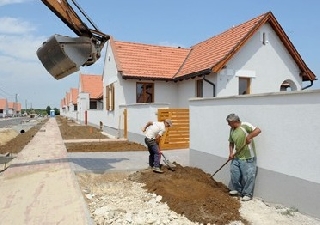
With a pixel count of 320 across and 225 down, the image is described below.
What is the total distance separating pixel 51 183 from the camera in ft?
26.7

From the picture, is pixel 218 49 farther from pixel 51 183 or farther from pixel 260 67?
pixel 51 183

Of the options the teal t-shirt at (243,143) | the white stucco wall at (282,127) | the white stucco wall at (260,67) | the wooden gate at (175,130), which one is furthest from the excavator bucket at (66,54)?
the white stucco wall at (260,67)

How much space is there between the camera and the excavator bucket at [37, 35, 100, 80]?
28.8 feet

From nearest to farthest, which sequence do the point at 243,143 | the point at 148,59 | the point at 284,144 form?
1. the point at 284,144
2. the point at 243,143
3. the point at 148,59

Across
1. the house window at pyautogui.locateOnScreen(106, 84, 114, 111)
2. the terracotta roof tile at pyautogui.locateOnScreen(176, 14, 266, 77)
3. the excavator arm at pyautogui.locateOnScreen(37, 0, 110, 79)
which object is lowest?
the house window at pyautogui.locateOnScreen(106, 84, 114, 111)

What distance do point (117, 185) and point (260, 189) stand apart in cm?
352

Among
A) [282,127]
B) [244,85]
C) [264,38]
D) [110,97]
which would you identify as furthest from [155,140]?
[110,97]

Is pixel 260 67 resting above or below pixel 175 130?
above

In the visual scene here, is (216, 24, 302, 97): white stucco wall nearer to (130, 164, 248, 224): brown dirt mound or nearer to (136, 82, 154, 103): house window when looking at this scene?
(136, 82, 154, 103): house window

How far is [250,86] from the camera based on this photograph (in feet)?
54.7

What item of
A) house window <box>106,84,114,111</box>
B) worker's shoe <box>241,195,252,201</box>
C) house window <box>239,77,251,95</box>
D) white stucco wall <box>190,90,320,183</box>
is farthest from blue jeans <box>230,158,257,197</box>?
house window <box>106,84,114,111</box>

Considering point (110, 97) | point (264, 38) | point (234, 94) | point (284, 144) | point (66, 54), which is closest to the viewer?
point (284, 144)

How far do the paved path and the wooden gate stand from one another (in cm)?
82

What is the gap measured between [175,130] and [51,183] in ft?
23.4
